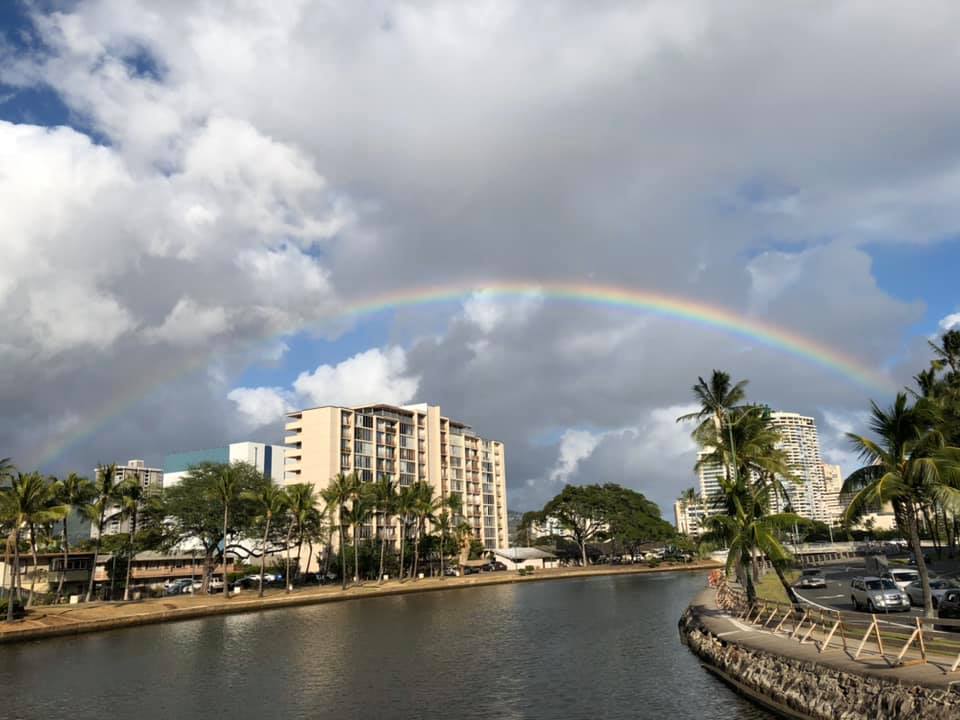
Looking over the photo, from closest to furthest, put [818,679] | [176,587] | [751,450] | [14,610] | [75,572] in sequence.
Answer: [818,679] < [751,450] < [14,610] < [75,572] < [176,587]

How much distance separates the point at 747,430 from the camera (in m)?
54.6

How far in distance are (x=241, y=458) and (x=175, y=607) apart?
107 metres

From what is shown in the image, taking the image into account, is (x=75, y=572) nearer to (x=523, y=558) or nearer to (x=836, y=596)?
(x=836, y=596)

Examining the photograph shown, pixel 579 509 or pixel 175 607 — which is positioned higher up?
pixel 579 509

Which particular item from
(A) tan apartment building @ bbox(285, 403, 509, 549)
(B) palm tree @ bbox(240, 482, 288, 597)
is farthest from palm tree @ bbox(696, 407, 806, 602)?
(A) tan apartment building @ bbox(285, 403, 509, 549)

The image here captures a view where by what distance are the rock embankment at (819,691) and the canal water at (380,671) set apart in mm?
1057

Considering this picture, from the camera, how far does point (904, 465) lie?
111 feet

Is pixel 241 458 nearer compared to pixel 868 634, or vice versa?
pixel 868 634

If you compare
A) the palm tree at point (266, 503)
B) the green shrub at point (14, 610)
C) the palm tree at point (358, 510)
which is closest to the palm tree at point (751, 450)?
the palm tree at point (266, 503)

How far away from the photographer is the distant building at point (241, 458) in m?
182

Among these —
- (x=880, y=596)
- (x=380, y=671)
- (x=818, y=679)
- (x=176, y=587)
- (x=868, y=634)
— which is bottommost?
(x=380, y=671)

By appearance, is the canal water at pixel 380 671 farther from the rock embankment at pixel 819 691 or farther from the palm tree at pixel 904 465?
the palm tree at pixel 904 465

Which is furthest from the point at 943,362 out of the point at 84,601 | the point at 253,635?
the point at 84,601

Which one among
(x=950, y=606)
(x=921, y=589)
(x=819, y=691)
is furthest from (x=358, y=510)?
(x=819, y=691)
